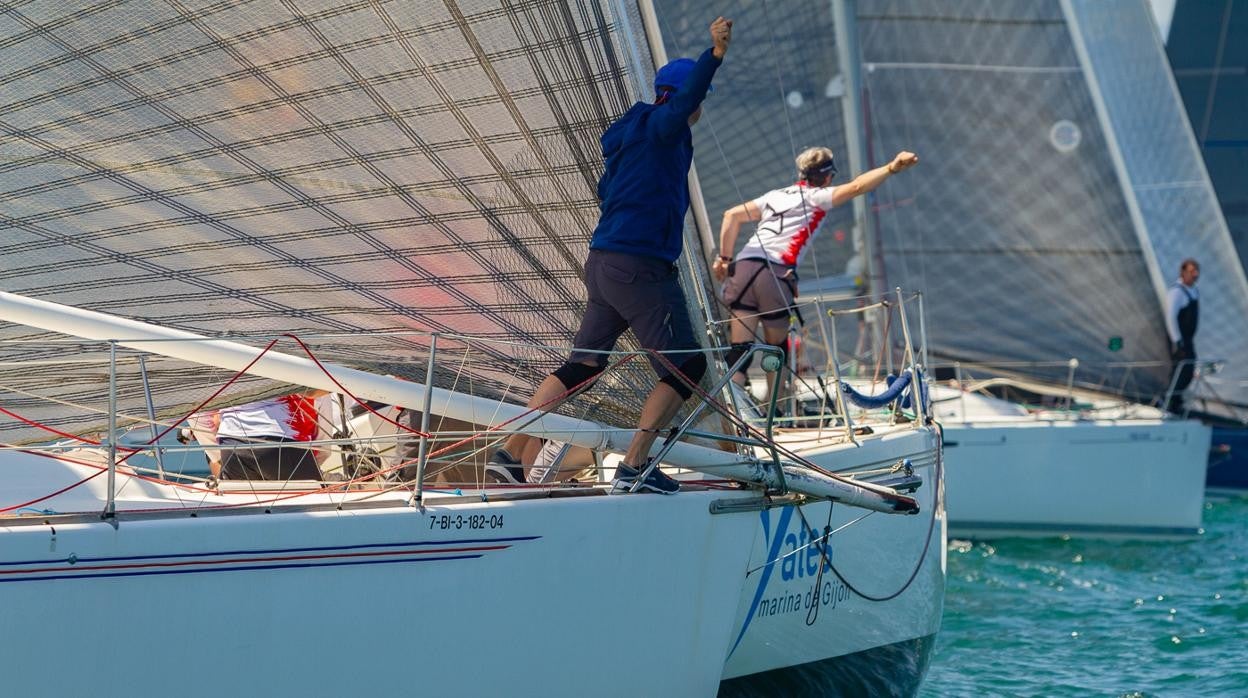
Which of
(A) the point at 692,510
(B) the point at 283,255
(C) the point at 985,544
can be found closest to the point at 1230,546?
(C) the point at 985,544

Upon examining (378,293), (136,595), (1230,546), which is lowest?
(1230,546)

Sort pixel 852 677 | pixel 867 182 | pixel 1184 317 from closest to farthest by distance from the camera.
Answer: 1. pixel 852 677
2. pixel 867 182
3. pixel 1184 317

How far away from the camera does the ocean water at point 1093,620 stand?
6262 mm

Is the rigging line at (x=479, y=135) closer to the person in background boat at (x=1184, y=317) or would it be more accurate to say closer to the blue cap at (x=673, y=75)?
the blue cap at (x=673, y=75)

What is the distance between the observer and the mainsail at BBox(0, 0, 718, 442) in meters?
4.11

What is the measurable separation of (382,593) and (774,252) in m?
3.17

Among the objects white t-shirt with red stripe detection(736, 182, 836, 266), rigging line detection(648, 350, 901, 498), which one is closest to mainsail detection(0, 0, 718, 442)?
rigging line detection(648, 350, 901, 498)

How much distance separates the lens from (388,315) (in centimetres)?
448

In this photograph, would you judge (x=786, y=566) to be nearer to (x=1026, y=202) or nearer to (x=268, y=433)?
(x=268, y=433)

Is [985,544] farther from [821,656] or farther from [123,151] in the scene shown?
[123,151]

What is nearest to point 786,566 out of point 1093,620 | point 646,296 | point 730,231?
point 646,296

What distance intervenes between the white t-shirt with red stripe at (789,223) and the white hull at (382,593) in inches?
75.1

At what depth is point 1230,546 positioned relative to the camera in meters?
10.3

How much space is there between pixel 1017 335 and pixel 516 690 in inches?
344
